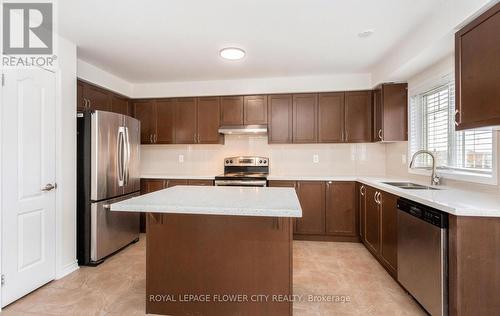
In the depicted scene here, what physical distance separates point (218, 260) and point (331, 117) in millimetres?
2852

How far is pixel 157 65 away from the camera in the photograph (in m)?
3.38

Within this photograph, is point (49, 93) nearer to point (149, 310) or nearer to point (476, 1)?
point (149, 310)

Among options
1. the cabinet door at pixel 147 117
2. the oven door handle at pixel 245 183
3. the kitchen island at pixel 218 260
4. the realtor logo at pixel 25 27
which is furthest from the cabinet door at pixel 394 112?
the realtor logo at pixel 25 27

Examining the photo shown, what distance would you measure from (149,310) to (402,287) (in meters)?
2.20

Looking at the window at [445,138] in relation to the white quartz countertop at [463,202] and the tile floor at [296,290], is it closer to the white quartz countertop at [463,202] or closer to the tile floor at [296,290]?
the white quartz countertop at [463,202]

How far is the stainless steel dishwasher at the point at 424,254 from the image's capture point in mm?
1658

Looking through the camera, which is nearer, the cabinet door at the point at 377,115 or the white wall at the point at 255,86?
the cabinet door at the point at 377,115

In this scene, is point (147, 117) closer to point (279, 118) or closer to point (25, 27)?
point (25, 27)

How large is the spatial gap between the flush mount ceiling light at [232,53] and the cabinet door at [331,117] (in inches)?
60.5

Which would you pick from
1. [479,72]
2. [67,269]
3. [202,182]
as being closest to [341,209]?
[202,182]

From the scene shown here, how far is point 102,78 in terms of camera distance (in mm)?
3535

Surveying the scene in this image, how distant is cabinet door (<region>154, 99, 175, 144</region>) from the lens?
4.16 meters

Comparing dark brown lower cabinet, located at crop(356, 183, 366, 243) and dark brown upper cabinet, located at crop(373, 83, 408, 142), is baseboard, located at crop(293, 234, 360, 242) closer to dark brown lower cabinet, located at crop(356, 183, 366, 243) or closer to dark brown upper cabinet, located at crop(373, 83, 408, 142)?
dark brown lower cabinet, located at crop(356, 183, 366, 243)

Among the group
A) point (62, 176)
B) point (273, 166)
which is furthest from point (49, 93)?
point (273, 166)
